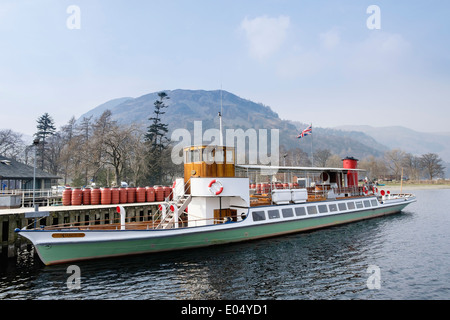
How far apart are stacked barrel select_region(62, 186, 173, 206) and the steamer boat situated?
639cm

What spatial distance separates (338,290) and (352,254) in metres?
6.29

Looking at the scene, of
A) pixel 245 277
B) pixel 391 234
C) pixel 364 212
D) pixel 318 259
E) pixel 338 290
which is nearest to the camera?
pixel 338 290

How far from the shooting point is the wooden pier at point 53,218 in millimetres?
19516

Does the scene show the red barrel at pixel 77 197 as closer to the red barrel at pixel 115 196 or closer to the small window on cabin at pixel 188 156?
the red barrel at pixel 115 196

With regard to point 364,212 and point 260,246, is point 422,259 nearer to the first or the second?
point 260,246

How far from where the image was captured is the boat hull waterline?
15508 millimetres

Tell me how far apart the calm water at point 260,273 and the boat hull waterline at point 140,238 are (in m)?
0.53

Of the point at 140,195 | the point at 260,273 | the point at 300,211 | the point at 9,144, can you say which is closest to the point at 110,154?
the point at 140,195

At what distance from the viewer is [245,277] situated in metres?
14.5

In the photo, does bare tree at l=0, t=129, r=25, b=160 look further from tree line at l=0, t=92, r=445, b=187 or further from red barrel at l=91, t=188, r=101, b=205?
red barrel at l=91, t=188, r=101, b=205

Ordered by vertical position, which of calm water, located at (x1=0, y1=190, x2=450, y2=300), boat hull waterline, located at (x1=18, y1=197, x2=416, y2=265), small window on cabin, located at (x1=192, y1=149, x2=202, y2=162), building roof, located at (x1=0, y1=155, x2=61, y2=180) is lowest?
calm water, located at (x1=0, y1=190, x2=450, y2=300)

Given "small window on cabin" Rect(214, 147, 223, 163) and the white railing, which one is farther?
the white railing

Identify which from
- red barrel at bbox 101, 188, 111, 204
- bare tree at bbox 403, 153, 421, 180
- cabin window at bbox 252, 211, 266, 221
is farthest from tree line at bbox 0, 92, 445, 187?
bare tree at bbox 403, 153, 421, 180
